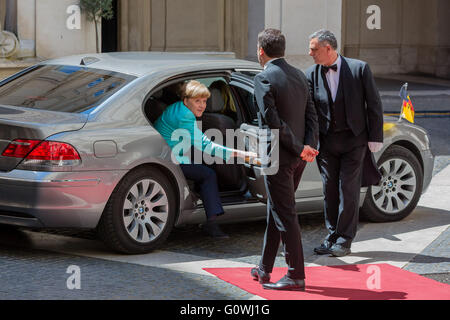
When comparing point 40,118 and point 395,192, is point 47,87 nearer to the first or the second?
point 40,118

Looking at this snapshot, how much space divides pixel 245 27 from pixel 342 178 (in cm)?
1740

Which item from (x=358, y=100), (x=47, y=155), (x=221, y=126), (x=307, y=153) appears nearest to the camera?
(x=307, y=153)

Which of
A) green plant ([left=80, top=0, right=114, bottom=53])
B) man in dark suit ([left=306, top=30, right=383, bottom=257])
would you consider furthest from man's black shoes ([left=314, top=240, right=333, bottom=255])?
green plant ([left=80, top=0, right=114, bottom=53])

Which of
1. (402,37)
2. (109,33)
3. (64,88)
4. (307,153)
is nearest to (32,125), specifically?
(64,88)

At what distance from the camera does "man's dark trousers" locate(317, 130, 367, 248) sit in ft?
25.4

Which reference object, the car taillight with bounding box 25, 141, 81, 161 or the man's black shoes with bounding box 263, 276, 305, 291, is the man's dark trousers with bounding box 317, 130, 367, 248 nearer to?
the man's black shoes with bounding box 263, 276, 305, 291

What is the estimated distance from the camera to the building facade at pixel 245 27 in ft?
66.5

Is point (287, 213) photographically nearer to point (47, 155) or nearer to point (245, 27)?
point (47, 155)

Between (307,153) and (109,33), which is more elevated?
(109,33)

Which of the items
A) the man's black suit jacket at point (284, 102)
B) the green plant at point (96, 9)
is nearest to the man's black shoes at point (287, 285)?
the man's black suit jacket at point (284, 102)

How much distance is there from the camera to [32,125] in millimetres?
7125

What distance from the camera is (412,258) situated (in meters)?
7.74

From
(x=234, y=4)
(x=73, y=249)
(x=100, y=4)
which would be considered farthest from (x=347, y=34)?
(x=73, y=249)

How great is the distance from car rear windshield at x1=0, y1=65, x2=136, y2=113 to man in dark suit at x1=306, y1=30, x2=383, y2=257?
150 centimetres
